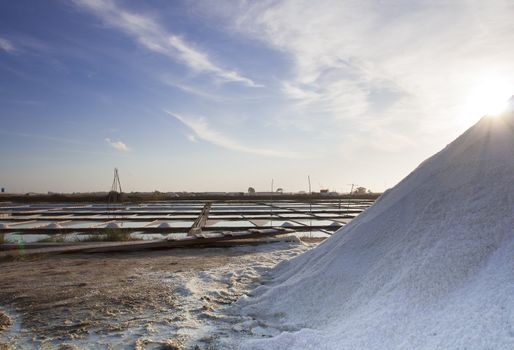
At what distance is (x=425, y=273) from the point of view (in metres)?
1.85

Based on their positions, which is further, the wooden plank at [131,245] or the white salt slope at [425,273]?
the wooden plank at [131,245]

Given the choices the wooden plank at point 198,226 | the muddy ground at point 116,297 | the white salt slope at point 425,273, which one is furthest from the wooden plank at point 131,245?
the white salt slope at point 425,273

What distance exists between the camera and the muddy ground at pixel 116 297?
2.12 metres

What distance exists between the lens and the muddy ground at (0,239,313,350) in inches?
83.5

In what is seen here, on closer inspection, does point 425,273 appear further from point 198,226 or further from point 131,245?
point 198,226

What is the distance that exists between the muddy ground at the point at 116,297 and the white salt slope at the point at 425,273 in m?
0.46

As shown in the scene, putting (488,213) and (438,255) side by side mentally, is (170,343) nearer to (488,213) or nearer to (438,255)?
(438,255)

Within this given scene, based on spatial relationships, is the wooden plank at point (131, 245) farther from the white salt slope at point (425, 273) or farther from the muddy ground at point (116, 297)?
the white salt slope at point (425, 273)

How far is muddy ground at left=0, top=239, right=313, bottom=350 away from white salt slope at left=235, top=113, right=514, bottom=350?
46 centimetres

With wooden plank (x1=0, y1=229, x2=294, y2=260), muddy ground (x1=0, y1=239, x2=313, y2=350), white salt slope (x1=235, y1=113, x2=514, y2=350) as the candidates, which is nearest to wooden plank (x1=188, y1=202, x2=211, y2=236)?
wooden plank (x1=0, y1=229, x2=294, y2=260)

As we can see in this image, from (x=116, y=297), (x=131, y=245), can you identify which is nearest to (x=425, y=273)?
(x=116, y=297)

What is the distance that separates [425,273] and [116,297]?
7.14 ft

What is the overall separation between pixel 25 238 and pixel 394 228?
23.0 feet

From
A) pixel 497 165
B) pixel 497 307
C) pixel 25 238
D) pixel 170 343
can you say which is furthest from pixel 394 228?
pixel 25 238
